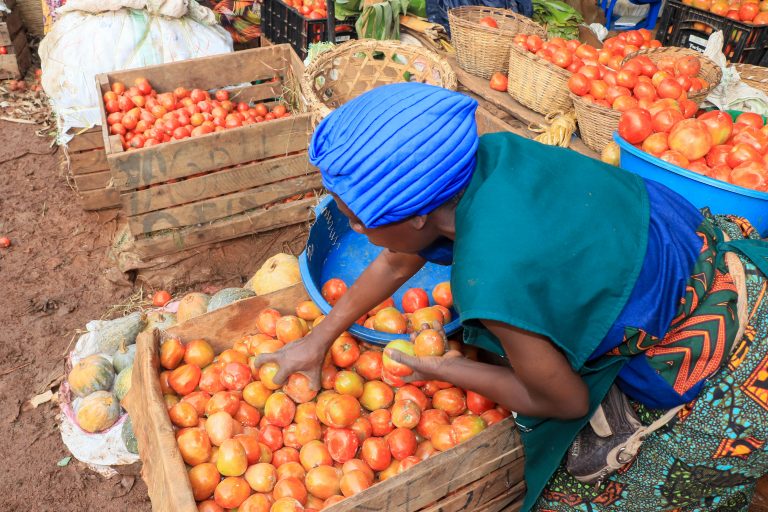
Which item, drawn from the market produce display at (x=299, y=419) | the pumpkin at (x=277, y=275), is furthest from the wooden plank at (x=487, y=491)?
the pumpkin at (x=277, y=275)

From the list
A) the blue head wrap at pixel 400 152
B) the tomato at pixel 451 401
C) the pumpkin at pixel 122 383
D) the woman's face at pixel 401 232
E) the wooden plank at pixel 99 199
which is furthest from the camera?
the wooden plank at pixel 99 199

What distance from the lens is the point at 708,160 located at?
2.42 meters

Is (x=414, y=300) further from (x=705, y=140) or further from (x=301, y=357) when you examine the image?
(x=705, y=140)

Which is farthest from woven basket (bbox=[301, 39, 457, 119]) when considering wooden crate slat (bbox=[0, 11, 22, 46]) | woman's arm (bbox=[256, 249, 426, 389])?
wooden crate slat (bbox=[0, 11, 22, 46])

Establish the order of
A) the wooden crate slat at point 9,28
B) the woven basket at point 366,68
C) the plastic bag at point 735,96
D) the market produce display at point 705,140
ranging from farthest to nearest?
the wooden crate slat at point 9,28 → the woven basket at point 366,68 → the plastic bag at point 735,96 → the market produce display at point 705,140

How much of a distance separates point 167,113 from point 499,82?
2.38 m

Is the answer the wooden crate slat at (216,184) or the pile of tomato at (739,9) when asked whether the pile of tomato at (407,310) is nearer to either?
the wooden crate slat at (216,184)

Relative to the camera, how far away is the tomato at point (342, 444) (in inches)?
78.8

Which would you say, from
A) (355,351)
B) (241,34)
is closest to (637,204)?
(355,351)

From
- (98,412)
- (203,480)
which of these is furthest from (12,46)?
(203,480)

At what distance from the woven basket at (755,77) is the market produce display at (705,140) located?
3.42 ft

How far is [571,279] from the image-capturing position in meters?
1.28

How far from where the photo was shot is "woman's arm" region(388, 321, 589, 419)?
1.28 m

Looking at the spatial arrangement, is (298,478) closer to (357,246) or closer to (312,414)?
(312,414)
